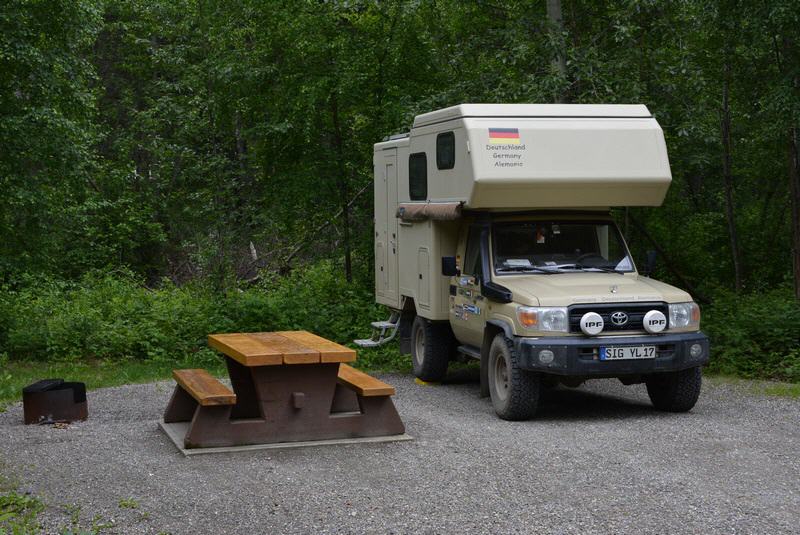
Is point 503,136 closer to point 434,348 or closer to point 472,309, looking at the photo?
point 472,309

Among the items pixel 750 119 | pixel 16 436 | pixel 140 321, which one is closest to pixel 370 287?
pixel 140 321

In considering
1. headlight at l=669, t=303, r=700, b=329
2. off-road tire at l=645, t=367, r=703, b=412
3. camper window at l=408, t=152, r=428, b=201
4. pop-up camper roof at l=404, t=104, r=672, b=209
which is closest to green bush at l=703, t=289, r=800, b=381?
off-road tire at l=645, t=367, r=703, b=412

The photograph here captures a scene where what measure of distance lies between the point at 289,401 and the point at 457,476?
6.22 feet

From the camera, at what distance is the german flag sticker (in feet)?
35.3

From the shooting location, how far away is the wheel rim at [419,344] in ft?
42.9

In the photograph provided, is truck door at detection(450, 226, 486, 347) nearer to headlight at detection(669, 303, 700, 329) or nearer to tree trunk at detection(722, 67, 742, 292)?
headlight at detection(669, 303, 700, 329)

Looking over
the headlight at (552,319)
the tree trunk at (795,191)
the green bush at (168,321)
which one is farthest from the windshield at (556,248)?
the tree trunk at (795,191)

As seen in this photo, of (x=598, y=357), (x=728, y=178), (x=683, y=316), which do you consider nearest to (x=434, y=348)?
(x=598, y=357)

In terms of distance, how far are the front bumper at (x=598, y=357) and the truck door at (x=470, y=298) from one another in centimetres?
117

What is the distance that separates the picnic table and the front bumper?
1444mm

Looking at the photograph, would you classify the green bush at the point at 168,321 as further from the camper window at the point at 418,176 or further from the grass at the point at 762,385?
the grass at the point at 762,385

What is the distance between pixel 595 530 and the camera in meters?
Answer: 6.34

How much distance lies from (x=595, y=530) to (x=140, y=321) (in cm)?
1158

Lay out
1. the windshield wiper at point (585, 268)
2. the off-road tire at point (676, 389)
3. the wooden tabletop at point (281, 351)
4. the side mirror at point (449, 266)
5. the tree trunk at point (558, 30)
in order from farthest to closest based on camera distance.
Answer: the tree trunk at point (558, 30) → the side mirror at point (449, 266) → the windshield wiper at point (585, 268) → the off-road tire at point (676, 389) → the wooden tabletop at point (281, 351)
